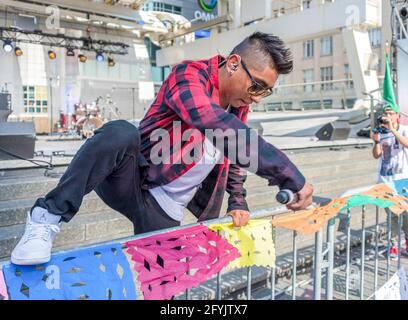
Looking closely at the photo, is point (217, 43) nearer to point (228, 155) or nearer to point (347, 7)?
point (347, 7)

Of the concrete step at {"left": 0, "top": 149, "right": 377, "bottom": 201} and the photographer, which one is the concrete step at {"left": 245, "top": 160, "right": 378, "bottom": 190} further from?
the photographer

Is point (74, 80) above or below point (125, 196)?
above

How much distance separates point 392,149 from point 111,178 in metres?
3.55

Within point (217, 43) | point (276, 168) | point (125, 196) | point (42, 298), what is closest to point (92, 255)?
point (42, 298)

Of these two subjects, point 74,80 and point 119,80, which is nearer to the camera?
point 74,80

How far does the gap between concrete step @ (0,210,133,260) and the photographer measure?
9.07 feet

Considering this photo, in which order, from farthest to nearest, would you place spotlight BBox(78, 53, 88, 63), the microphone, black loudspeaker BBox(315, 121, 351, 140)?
spotlight BBox(78, 53, 88, 63) < black loudspeaker BBox(315, 121, 351, 140) < the microphone

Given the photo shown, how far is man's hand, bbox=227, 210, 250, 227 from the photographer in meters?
1.84

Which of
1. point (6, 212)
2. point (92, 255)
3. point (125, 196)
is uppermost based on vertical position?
point (125, 196)

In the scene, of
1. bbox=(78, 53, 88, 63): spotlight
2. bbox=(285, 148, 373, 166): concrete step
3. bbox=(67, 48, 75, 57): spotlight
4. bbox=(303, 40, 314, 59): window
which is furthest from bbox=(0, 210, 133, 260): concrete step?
bbox=(303, 40, 314, 59): window

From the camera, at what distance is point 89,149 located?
154 cm

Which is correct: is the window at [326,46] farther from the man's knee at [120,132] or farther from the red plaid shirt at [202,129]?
the man's knee at [120,132]

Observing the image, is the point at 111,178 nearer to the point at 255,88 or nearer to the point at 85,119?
the point at 255,88

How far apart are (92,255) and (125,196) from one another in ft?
1.64
